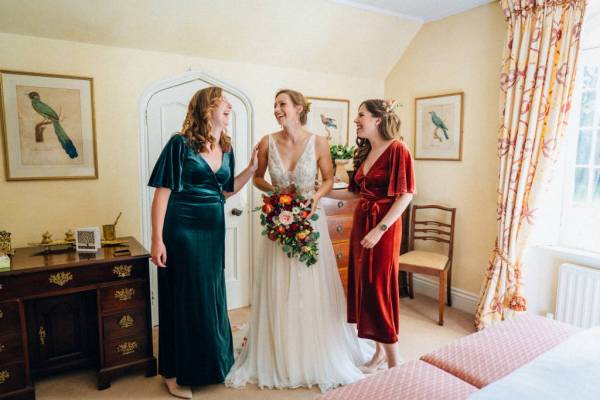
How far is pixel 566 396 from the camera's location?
1.19m

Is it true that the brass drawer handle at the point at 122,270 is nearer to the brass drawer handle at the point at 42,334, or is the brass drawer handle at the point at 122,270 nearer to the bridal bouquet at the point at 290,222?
the brass drawer handle at the point at 42,334

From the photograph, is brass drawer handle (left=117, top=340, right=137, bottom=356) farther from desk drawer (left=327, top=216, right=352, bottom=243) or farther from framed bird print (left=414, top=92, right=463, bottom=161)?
framed bird print (left=414, top=92, right=463, bottom=161)

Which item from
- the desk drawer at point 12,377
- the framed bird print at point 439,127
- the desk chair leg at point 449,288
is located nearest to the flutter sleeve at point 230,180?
the desk drawer at point 12,377

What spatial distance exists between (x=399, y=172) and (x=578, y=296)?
1721mm

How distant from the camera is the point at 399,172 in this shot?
2.46 metres

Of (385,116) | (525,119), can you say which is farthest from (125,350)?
(525,119)

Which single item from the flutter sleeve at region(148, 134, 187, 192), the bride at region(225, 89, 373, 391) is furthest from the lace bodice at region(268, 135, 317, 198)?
the flutter sleeve at region(148, 134, 187, 192)

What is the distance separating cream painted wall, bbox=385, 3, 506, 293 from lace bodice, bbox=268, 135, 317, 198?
1.84 m

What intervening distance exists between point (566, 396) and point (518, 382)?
5.2 inches

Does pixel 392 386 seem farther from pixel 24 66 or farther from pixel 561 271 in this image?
pixel 24 66

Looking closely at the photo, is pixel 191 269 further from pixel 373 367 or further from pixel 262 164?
pixel 373 367

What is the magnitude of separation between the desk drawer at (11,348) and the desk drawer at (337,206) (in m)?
2.29

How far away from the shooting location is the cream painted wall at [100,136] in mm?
2896

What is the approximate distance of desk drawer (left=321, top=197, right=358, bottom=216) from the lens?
11.8ft
